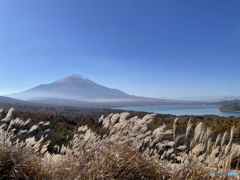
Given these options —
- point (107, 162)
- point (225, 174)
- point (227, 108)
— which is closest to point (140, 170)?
point (107, 162)

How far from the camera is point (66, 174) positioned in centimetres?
192

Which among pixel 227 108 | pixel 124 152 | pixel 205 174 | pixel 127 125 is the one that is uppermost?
pixel 127 125

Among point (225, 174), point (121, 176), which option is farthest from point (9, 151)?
point (225, 174)

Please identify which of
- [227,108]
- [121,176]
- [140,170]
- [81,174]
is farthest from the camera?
[227,108]

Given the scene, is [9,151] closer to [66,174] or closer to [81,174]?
[66,174]

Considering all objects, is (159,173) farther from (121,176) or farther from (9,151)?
(9,151)

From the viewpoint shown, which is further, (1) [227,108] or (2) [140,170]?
(1) [227,108]

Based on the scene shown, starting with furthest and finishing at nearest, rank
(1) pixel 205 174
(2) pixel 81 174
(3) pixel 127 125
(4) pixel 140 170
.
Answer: (3) pixel 127 125 → (1) pixel 205 174 → (4) pixel 140 170 → (2) pixel 81 174

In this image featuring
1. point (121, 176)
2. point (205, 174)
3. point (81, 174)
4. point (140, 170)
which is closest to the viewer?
point (81, 174)

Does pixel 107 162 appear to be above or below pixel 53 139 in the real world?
above

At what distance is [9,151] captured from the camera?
235cm

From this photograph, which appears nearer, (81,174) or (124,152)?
(81,174)

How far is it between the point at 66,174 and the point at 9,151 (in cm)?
121

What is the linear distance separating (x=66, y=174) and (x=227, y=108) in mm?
91096
